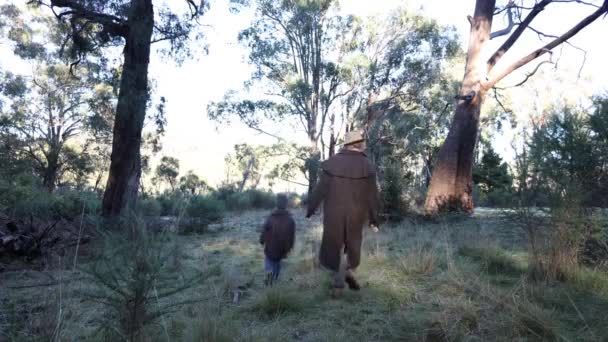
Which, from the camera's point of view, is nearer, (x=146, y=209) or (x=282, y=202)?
(x=282, y=202)

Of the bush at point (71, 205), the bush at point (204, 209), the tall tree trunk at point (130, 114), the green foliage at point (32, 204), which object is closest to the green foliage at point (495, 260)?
the green foliage at point (32, 204)

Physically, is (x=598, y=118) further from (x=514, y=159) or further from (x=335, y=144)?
(x=335, y=144)

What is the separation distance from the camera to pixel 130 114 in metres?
10.9

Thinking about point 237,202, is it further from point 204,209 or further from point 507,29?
point 507,29

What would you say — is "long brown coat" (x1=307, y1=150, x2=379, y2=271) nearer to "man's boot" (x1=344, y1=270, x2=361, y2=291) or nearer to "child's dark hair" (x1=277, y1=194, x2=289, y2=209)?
"man's boot" (x1=344, y1=270, x2=361, y2=291)

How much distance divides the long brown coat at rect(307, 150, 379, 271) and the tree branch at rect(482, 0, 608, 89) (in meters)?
8.86

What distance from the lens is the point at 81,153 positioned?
2939 cm

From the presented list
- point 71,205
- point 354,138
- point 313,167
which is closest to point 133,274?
point 354,138

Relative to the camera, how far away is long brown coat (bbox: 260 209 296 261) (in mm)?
5465

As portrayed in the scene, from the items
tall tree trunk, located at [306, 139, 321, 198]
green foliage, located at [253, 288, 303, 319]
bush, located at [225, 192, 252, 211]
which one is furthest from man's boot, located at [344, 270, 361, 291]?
bush, located at [225, 192, 252, 211]

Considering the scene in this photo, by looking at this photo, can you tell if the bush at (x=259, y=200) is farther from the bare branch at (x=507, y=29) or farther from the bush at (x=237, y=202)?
the bare branch at (x=507, y=29)

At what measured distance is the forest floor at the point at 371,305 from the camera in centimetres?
310

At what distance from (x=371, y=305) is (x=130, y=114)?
8710 millimetres

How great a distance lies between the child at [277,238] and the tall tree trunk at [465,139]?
752 centimetres
